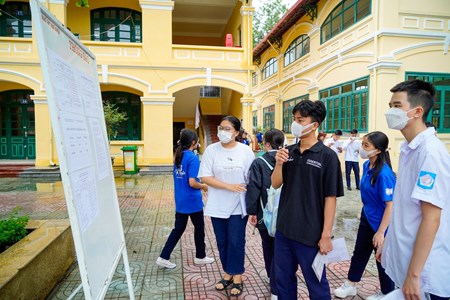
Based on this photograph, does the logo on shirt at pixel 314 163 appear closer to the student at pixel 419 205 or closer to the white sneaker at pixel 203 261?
the student at pixel 419 205

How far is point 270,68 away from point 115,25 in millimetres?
11301

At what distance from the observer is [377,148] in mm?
2773

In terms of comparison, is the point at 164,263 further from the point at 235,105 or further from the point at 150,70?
the point at 235,105

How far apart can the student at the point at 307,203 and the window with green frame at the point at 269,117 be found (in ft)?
59.6

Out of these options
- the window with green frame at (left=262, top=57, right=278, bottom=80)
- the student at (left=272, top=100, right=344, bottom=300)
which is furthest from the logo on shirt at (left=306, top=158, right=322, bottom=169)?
the window with green frame at (left=262, top=57, right=278, bottom=80)

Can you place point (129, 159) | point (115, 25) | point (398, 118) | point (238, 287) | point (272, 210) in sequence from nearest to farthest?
point (398, 118)
point (272, 210)
point (238, 287)
point (129, 159)
point (115, 25)

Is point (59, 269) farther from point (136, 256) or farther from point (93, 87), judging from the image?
point (93, 87)

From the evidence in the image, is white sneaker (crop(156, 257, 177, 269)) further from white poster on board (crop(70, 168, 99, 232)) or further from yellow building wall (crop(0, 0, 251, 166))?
yellow building wall (crop(0, 0, 251, 166))

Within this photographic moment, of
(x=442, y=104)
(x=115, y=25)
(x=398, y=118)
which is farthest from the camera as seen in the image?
(x=115, y=25)

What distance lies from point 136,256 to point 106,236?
79.3 inches

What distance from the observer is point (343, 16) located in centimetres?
1183

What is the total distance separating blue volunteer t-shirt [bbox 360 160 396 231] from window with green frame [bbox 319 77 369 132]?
8.68 meters

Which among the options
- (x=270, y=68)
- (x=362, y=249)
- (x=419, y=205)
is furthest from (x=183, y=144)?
(x=270, y=68)

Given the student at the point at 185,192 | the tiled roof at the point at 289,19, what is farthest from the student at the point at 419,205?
the tiled roof at the point at 289,19
